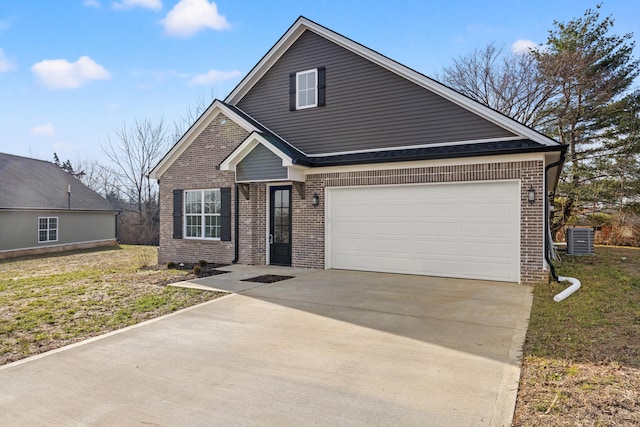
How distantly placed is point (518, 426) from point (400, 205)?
7.53 meters

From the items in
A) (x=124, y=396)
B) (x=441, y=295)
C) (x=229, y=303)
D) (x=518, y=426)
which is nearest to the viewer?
(x=518, y=426)

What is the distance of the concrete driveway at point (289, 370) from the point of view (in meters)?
3.30

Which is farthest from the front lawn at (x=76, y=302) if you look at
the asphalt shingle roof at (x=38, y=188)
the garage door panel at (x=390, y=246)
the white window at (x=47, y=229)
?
the asphalt shingle roof at (x=38, y=188)

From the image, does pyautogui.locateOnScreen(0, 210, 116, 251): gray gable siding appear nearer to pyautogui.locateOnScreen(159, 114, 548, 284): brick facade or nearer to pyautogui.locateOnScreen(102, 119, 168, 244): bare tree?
pyautogui.locateOnScreen(102, 119, 168, 244): bare tree

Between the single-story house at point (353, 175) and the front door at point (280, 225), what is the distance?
4 cm

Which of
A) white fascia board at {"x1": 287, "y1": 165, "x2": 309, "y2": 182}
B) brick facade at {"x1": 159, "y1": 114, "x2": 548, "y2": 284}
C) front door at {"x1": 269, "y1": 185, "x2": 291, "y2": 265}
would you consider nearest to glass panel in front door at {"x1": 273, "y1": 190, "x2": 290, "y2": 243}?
front door at {"x1": 269, "y1": 185, "x2": 291, "y2": 265}

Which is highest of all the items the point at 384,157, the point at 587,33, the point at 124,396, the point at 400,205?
the point at 587,33

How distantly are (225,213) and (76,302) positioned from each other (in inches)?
213

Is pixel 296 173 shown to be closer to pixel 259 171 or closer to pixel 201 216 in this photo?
pixel 259 171

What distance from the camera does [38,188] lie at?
20.8 meters

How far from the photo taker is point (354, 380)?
155 inches

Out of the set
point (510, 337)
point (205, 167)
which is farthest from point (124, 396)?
point (205, 167)

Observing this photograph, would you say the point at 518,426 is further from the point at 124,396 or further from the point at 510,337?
the point at 124,396

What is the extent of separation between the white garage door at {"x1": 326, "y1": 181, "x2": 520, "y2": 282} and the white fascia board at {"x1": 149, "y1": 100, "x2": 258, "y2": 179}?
3599 mm
